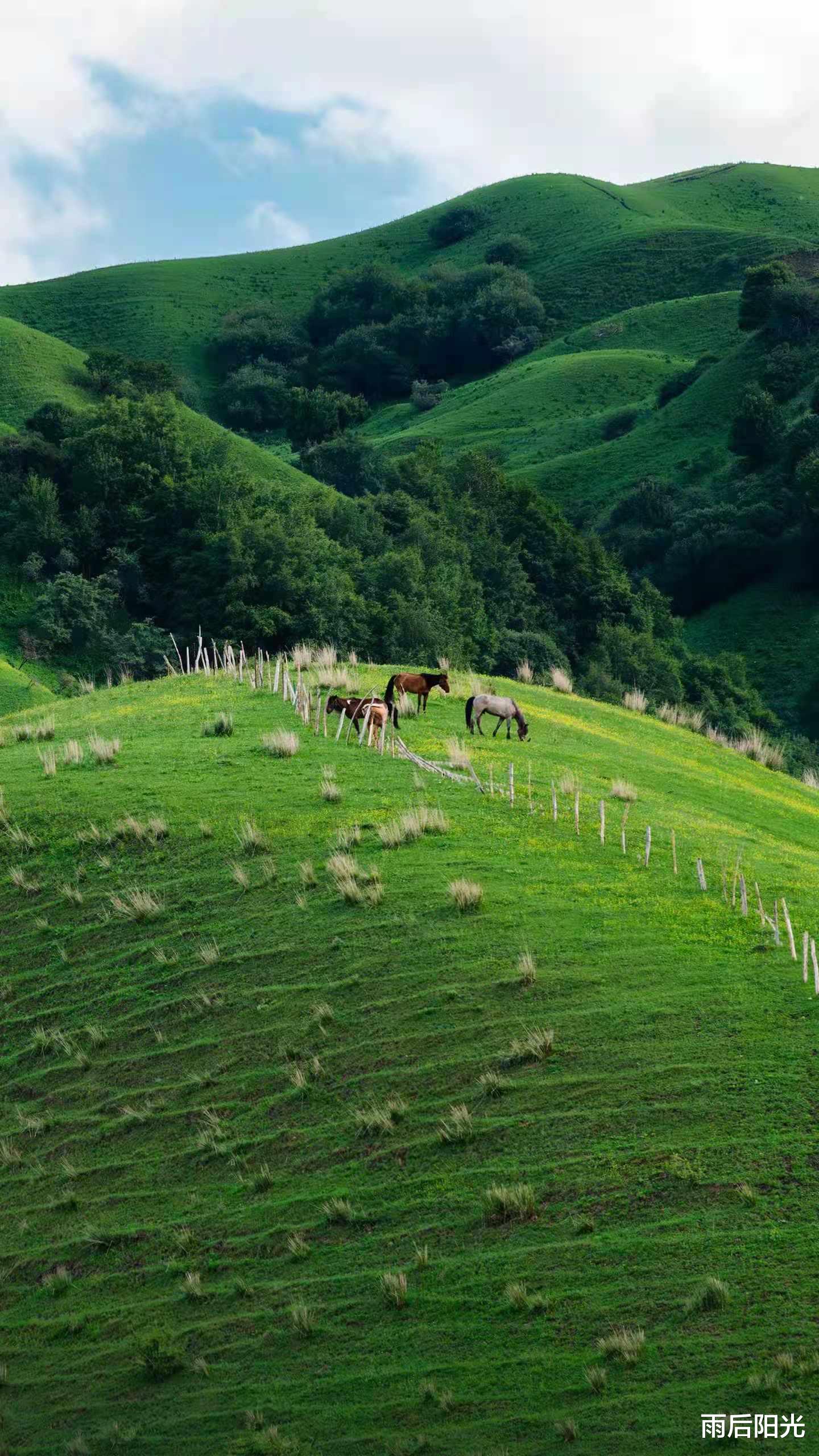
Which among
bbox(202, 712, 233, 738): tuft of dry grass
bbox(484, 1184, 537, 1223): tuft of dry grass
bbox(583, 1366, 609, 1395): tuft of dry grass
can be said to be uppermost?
bbox(202, 712, 233, 738): tuft of dry grass

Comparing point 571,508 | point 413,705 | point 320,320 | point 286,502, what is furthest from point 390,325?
point 413,705

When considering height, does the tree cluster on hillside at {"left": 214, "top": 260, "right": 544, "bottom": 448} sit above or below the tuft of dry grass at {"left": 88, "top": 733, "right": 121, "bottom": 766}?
above

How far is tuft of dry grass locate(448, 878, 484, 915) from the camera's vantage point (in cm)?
1622

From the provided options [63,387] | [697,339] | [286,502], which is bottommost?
[286,502]

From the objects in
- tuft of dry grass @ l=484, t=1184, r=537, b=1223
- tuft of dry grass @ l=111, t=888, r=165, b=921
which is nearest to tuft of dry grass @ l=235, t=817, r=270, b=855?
tuft of dry grass @ l=111, t=888, r=165, b=921

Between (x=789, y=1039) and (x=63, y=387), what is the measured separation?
86.7 metres

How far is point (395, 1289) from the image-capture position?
10.5 meters

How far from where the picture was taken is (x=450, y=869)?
696 inches

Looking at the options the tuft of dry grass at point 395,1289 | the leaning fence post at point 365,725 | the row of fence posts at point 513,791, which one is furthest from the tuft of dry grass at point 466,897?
the leaning fence post at point 365,725

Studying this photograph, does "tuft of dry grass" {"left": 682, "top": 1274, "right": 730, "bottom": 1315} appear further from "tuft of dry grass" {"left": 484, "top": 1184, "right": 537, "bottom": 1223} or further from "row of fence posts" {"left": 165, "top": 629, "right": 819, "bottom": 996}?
"row of fence posts" {"left": 165, "top": 629, "right": 819, "bottom": 996}

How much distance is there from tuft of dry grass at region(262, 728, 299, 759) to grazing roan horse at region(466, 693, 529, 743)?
4.22 m

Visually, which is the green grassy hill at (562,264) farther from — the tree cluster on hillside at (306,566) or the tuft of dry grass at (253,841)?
the tuft of dry grass at (253,841)

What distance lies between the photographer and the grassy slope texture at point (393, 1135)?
973 cm

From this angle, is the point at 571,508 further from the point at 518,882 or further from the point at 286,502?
the point at 518,882
